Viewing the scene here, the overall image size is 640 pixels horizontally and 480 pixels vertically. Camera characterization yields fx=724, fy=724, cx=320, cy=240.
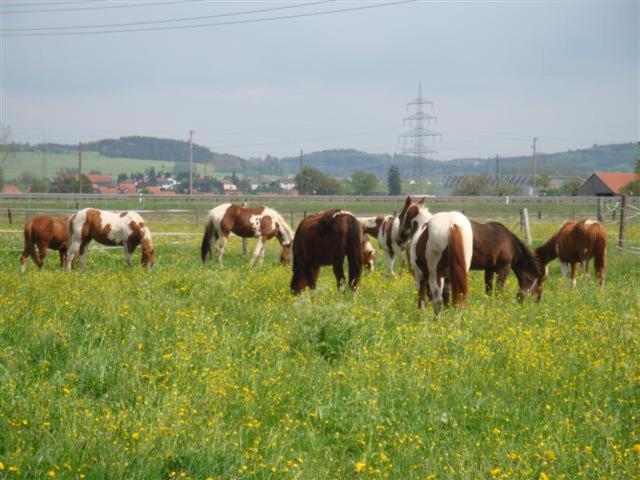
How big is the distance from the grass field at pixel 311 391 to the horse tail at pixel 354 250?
46.5 inches

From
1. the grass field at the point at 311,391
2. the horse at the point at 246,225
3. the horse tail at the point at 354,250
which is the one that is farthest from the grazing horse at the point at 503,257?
the horse at the point at 246,225

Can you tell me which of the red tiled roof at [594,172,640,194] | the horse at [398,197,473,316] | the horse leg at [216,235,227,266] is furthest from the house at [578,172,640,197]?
the horse at [398,197,473,316]

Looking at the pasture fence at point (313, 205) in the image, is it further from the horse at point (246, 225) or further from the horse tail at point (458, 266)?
the horse tail at point (458, 266)

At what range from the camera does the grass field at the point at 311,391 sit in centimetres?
467

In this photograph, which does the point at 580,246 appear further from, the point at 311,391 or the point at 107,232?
the point at 107,232

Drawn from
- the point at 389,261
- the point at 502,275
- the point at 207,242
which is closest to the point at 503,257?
the point at 502,275

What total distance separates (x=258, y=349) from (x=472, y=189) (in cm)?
7203

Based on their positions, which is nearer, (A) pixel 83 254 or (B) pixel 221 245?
(A) pixel 83 254

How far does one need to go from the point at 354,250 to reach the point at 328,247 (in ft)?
1.75

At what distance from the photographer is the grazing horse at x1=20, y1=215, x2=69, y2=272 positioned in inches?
649

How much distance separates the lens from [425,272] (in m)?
9.54

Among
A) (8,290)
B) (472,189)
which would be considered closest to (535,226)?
(8,290)

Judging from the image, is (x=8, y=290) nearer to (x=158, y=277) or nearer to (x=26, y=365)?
(x=158, y=277)

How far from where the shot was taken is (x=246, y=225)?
2048cm
